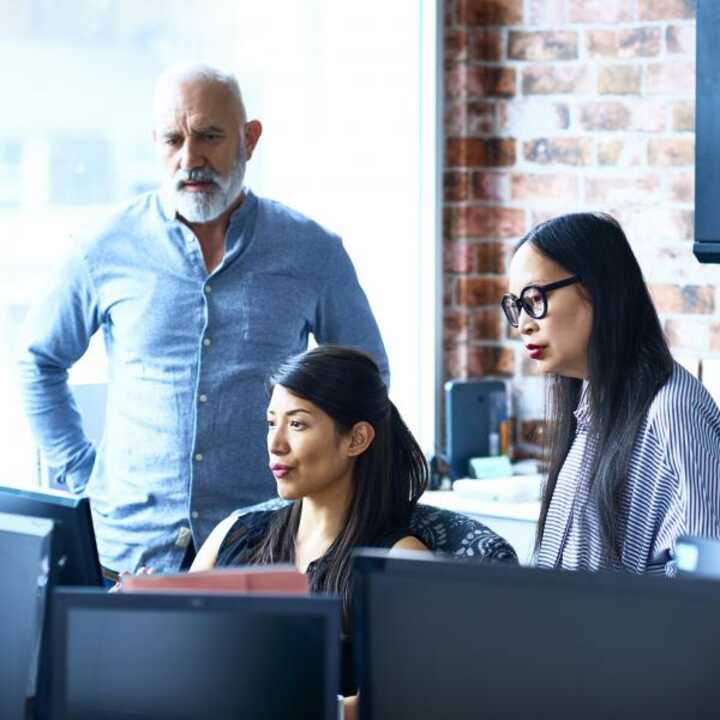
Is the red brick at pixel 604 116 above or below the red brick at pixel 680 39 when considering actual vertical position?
below

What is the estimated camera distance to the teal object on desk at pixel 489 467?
14.5 feet

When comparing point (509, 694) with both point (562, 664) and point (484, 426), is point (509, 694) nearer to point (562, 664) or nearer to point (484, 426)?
point (562, 664)

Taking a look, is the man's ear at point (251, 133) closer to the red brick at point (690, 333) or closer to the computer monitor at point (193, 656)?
the red brick at point (690, 333)

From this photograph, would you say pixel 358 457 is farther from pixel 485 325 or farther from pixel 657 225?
pixel 485 325

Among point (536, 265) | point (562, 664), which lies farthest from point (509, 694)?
point (536, 265)

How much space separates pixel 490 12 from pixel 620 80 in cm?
48

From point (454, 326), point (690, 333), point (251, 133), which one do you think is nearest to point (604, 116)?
point (690, 333)

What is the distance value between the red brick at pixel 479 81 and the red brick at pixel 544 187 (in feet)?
0.84

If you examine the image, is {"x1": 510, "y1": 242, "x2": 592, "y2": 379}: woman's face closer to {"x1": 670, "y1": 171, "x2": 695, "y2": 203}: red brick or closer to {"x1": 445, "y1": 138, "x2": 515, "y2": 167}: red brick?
{"x1": 670, "y1": 171, "x2": 695, "y2": 203}: red brick

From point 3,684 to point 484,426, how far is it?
9.16 feet

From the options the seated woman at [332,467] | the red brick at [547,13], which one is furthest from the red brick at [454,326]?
the seated woman at [332,467]

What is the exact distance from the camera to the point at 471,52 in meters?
4.54

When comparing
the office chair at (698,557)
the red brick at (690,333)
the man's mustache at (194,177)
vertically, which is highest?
the man's mustache at (194,177)

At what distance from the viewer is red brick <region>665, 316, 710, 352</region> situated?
4215mm
